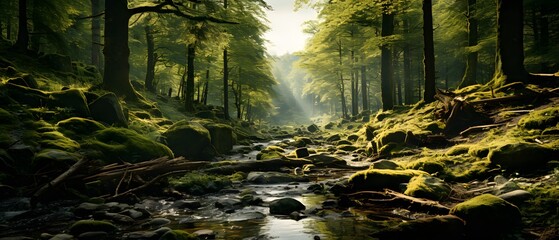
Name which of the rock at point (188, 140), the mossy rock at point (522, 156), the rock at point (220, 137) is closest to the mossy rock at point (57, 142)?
the rock at point (188, 140)

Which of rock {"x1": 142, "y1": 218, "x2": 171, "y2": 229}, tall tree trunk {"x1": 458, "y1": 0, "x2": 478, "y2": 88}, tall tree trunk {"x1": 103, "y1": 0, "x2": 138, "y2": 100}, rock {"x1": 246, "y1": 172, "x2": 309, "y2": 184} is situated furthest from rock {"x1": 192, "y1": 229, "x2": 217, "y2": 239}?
tall tree trunk {"x1": 458, "y1": 0, "x2": 478, "y2": 88}

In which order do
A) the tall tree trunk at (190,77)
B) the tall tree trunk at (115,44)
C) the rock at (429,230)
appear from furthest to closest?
the tall tree trunk at (190,77) → the tall tree trunk at (115,44) → the rock at (429,230)

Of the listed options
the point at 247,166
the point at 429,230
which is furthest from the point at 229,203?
the point at 247,166

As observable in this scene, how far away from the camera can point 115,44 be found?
12.1m

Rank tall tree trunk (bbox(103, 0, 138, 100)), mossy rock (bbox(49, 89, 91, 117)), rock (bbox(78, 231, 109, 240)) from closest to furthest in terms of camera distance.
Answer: rock (bbox(78, 231, 109, 240)) → mossy rock (bbox(49, 89, 91, 117)) → tall tree trunk (bbox(103, 0, 138, 100))

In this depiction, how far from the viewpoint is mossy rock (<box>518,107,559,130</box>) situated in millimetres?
7074

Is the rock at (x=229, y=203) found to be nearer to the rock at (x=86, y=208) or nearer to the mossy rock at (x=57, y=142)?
the rock at (x=86, y=208)

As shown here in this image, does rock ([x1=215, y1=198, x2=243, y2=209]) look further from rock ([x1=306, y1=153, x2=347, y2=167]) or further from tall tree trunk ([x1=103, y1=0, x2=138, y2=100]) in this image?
tall tree trunk ([x1=103, y1=0, x2=138, y2=100])

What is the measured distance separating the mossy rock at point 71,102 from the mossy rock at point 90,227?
544 centimetres

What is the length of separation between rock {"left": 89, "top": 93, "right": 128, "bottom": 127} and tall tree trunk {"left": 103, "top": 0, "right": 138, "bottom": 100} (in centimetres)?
255

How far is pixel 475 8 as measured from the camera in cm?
1761

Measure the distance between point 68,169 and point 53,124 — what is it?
2.80m

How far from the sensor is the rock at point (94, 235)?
4.26m

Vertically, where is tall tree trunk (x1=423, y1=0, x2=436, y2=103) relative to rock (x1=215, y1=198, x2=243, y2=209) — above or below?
above
